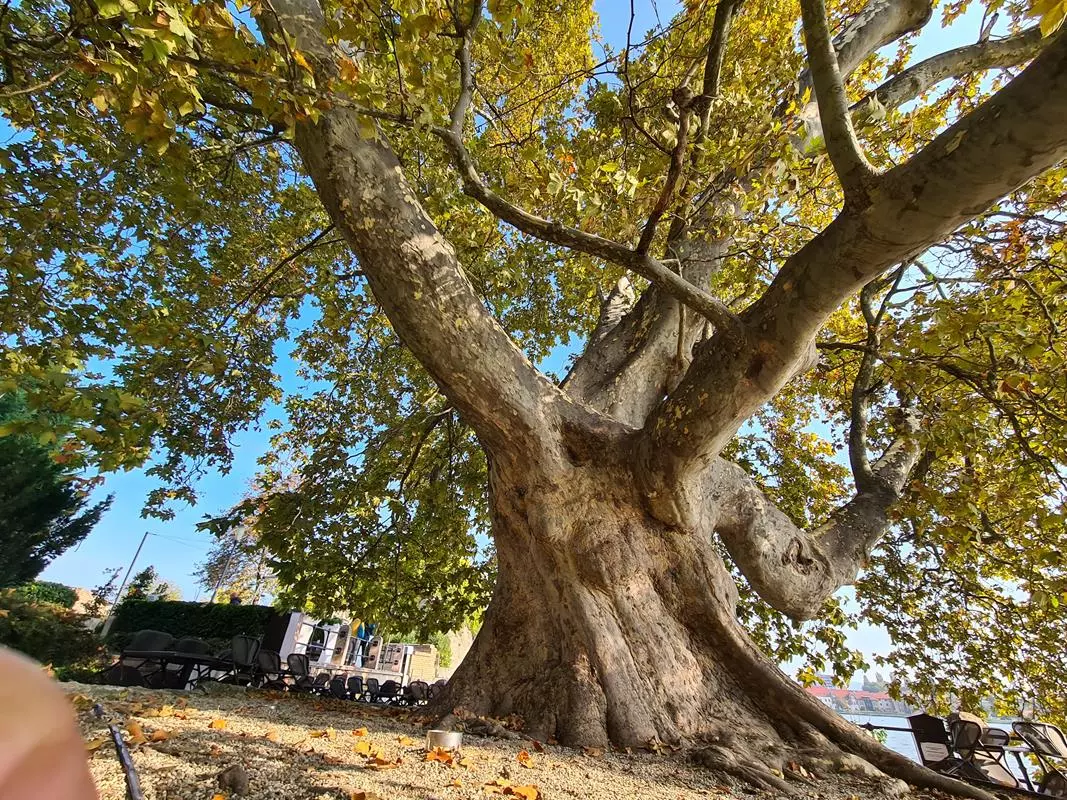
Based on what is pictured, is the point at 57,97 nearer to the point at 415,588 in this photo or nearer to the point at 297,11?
the point at 297,11

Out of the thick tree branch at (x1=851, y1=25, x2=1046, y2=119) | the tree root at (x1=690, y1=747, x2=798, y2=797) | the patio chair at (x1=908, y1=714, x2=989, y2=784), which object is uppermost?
the thick tree branch at (x1=851, y1=25, x2=1046, y2=119)

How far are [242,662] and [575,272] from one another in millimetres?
7352

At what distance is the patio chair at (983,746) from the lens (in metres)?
5.11

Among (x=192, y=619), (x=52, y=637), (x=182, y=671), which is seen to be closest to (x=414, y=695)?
(x=182, y=671)

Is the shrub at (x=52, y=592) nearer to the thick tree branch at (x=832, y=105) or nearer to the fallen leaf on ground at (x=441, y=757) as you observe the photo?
the fallen leaf on ground at (x=441, y=757)

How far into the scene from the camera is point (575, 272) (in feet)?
25.4

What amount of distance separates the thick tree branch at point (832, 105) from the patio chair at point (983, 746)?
5.74 meters

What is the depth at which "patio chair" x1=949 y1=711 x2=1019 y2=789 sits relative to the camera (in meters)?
5.11

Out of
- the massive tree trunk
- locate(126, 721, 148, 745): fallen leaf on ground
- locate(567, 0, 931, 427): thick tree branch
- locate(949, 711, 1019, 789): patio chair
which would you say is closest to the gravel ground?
locate(126, 721, 148, 745): fallen leaf on ground

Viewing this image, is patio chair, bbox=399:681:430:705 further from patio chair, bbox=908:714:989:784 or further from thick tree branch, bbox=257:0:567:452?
thick tree branch, bbox=257:0:567:452

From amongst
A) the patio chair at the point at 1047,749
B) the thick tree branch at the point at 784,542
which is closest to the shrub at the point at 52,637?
the thick tree branch at the point at 784,542

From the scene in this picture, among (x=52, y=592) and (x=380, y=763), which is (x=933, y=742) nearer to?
(x=380, y=763)

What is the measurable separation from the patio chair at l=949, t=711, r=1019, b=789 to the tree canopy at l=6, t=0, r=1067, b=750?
160 cm

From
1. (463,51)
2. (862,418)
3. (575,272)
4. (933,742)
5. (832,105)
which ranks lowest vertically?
(933,742)
